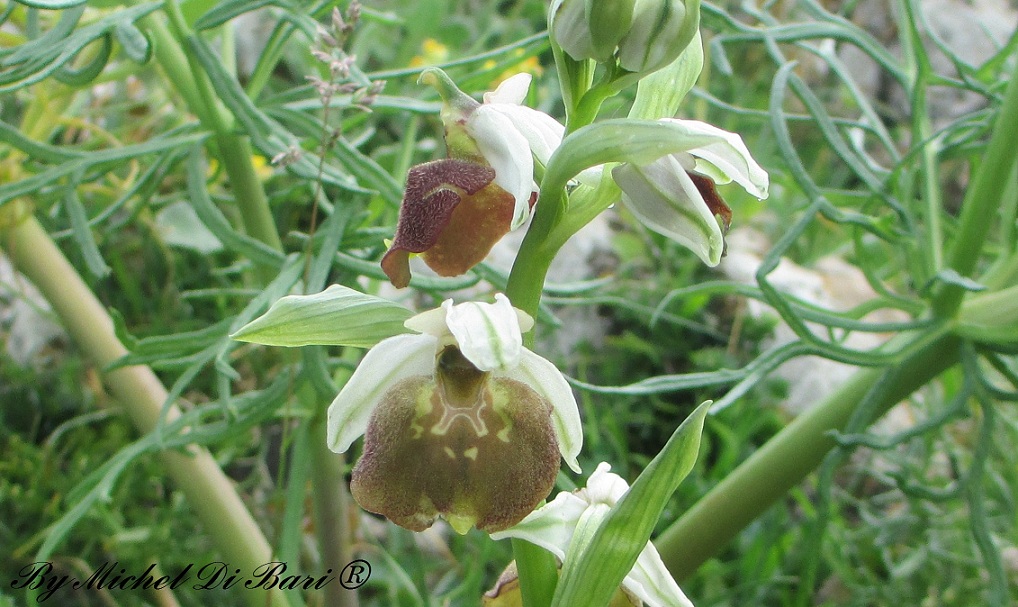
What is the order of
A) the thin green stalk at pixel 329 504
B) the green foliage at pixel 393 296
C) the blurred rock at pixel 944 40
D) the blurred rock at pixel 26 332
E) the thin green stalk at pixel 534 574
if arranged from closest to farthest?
the thin green stalk at pixel 534 574, the green foliage at pixel 393 296, the thin green stalk at pixel 329 504, the blurred rock at pixel 26 332, the blurred rock at pixel 944 40

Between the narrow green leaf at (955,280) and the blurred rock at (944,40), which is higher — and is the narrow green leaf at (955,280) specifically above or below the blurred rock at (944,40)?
above

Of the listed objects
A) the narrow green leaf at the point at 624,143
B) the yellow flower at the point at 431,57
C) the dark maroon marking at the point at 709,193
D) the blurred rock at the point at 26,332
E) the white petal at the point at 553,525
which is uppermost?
the narrow green leaf at the point at 624,143

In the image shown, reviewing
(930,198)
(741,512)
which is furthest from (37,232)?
(930,198)

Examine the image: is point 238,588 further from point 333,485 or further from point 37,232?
point 37,232

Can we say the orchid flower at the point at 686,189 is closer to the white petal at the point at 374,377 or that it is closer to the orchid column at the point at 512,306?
the orchid column at the point at 512,306

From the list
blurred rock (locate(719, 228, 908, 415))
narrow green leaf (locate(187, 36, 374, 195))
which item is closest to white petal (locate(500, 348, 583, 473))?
narrow green leaf (locate(187, 36, 374, 195))

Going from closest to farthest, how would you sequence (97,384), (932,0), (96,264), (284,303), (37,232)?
1. (284,303)
2. (96,264)
3. (37,232)
4. (97,384)
5. (932,0)

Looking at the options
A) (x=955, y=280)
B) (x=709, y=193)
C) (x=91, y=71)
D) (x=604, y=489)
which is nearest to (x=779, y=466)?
(x=955, y=280)

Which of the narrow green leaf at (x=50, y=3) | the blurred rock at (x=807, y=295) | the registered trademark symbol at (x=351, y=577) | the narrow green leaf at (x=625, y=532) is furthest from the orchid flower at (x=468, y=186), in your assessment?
the blurred rock at (x=807, y=295)
